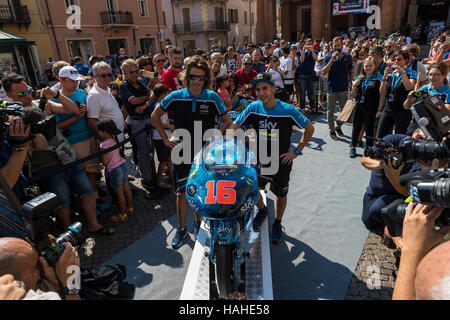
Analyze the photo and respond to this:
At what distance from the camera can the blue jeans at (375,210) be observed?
3.27 metres

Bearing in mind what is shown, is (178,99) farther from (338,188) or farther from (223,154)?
(338,188)

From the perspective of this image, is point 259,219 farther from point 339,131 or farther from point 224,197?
point 339,131

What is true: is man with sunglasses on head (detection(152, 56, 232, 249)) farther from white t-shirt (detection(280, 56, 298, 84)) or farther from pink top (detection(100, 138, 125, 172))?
white t-shirt (detection(280, 56, 298, 84))

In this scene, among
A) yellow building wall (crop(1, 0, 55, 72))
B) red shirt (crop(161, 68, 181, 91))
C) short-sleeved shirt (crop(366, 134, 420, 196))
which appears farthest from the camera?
yellow building wall (crop(1, 0, 55, 72))

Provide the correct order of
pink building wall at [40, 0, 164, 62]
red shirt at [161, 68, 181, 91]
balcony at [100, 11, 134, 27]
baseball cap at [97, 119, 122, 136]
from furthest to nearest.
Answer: balcony at [100, 11, 134, 27], pink building wall at [40, 0, 164, 62], red shirt at [161, 68, 181, 91], baseball cap at [97, 119, 122, 136]

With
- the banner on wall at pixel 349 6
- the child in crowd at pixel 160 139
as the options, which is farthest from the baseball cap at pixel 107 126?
the banner on wall at pixel 349 6

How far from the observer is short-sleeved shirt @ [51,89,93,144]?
12.7 ft

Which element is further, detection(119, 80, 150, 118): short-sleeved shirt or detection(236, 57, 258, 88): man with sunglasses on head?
detection(236, 57, 258, 88): man with sunglasses on head

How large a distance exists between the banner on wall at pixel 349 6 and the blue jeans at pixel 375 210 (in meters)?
27.4

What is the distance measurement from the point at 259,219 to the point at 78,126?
278 centimetres

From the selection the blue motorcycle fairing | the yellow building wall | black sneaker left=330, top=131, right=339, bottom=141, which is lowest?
black sneaker left=330, top=131, right=339, bottom=141

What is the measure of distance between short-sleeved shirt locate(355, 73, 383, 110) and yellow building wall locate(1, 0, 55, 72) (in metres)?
25.9

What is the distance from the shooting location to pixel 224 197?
2199mm

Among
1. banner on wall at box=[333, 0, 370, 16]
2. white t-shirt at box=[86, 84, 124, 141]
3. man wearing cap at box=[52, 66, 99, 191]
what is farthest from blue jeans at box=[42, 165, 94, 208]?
banner on wall at box=[333, 0, 370, 16]
